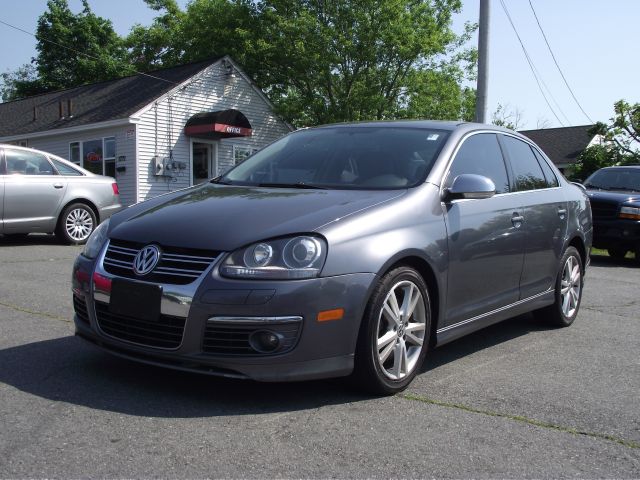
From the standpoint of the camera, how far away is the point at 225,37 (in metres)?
31.0

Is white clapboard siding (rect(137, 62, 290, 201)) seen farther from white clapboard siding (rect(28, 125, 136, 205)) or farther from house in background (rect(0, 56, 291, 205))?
white clapboard siding (rect(28, 125, 136, 205))

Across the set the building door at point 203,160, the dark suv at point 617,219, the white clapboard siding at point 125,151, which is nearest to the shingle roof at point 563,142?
the building door at point 203,160

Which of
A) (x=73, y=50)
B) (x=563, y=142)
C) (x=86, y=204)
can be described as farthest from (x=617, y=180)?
(x=73, y=50)

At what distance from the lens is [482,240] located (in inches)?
180

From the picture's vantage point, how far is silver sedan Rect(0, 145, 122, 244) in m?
10.6

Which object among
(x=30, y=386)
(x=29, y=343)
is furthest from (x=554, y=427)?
(x=29, y=343)

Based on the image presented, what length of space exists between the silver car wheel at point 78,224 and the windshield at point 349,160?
6949 mm

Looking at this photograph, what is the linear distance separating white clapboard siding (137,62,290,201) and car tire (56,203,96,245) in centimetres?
961

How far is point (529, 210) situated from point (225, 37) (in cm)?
2775

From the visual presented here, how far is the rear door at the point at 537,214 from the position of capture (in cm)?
523

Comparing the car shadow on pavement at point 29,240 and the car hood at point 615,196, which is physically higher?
the car hood at point 615,196

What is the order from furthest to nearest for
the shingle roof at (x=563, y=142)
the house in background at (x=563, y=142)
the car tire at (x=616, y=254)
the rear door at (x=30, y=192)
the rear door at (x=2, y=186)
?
the shingle roof at (x=563, y=142), the house in background at (x=563, y=142), the car tire at (x=616, y=254), the rear door at (x=30, y=192), the rear door at (x=2, y=186)

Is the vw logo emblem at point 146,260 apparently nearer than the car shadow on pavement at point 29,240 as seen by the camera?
Yes

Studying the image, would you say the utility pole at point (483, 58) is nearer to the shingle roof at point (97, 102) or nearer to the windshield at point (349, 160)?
the windshield at point (349, 160)
